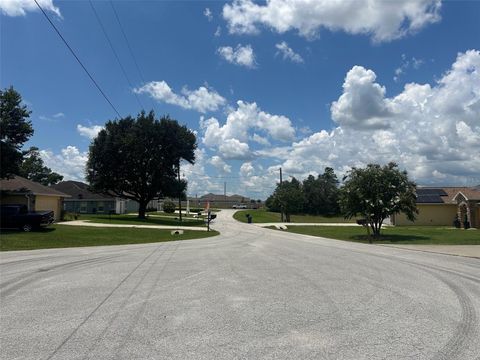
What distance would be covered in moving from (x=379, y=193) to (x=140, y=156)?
111 feet

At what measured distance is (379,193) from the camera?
31.6 meters

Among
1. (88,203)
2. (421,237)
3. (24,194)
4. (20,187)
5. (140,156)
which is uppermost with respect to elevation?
(140,156)

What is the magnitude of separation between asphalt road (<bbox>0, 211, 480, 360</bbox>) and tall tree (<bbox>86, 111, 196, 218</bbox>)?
44.8 m

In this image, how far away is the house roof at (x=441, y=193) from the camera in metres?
52.8

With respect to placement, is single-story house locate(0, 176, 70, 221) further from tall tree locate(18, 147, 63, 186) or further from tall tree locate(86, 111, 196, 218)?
tall tree locate(18, 147, 63, 186)

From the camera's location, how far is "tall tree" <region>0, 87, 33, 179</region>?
1252 inches

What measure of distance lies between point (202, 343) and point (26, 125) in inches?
1232

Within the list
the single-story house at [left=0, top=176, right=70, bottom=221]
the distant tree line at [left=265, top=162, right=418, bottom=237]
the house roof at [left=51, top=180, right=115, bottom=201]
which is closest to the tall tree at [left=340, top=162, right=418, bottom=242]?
the distant tree line at [left=265, top=162, right=418, bottom=237]

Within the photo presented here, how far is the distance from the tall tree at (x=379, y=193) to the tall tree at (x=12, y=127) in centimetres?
2373

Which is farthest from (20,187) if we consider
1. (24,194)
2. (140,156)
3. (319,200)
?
(319,200)

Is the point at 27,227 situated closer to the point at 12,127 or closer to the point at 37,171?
the point at 12,127

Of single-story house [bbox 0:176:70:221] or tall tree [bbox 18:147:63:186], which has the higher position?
tall tree [bbox 18:147:63:186]

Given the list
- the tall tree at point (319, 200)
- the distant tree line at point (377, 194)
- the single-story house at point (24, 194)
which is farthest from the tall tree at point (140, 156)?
the tall tree at point (319, 200)

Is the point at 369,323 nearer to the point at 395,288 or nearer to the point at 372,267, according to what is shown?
the point at 395,288
